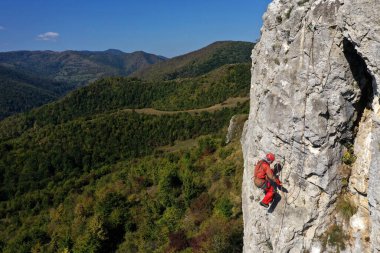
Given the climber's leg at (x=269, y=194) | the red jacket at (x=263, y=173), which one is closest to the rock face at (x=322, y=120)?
the climber's leg at (x=269, y=194)

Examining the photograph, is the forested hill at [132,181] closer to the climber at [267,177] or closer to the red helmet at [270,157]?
the climber at [267,177]

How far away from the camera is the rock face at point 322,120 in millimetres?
10867

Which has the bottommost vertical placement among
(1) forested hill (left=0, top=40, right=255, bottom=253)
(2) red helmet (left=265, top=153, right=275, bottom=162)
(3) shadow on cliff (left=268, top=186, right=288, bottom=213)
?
(1) forested hill (left=0, top=40, right=255, bottom=253)

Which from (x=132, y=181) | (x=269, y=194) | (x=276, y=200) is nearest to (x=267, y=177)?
(x=269, y=194)

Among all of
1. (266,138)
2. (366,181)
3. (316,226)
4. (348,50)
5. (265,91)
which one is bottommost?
(316,226)

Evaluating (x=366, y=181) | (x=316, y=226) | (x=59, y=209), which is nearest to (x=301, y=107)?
(x=366, y=181)

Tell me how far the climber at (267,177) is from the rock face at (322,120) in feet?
1.29

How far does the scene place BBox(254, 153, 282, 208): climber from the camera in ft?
45.1

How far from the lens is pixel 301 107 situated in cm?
1272

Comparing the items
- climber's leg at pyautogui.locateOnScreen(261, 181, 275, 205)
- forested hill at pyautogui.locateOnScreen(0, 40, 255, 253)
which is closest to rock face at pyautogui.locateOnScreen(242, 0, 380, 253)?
climber's leg at pyautogui.locateOnScreen(261, 181, 275, 205)

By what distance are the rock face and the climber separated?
0.39 meters

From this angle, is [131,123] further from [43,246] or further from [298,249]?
[298,249]

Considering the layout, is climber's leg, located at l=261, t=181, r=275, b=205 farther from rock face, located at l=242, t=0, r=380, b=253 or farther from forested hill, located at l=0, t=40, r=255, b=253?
forested hill, located at l=0, t=40, r=255, b=253

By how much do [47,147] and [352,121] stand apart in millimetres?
111863
